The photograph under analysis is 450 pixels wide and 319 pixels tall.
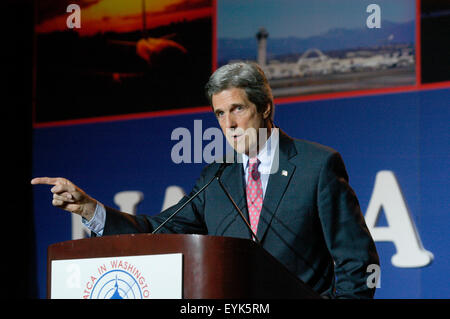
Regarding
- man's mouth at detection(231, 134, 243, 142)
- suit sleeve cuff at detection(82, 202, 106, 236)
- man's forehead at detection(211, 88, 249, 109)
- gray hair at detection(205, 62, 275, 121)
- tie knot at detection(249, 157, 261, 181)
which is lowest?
suit sleeve cuff at detection(82, 202, 106, 236)

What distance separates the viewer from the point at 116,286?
1588 mm

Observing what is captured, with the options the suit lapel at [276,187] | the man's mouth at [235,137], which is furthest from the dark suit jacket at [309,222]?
the man's mouth at [235,137]

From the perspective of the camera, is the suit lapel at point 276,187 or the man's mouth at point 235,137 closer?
the suit lapel at point 276,187

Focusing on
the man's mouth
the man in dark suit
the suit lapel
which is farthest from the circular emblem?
the man's mouth

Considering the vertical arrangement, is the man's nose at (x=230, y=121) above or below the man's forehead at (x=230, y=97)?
below

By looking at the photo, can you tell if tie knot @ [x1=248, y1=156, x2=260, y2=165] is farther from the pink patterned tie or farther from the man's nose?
the man's nose

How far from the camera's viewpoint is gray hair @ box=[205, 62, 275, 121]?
84.8 inches

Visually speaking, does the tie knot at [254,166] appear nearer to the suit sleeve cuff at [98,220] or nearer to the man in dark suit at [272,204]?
the man in dark suit at [272,204]

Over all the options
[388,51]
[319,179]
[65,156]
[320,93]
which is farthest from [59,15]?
[319,179]

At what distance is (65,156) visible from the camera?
4262 millimetres

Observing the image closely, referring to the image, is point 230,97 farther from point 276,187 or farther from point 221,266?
point 221,266

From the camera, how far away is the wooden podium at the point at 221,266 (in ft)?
4.95

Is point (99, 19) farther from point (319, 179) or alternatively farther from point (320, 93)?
point (319, 179)

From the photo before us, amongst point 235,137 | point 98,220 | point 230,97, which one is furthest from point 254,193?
point 98,220
